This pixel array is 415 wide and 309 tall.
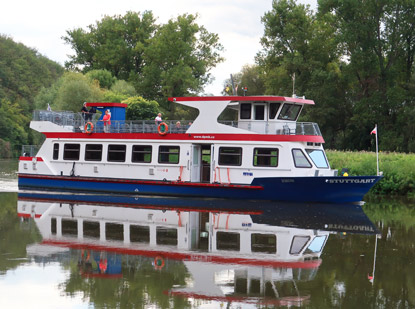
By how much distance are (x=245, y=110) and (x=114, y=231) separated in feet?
33.3

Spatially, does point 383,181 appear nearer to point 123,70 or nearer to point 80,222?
point 80,222

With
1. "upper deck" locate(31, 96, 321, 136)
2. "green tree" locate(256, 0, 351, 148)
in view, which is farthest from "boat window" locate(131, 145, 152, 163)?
"green tree" locate(256, 0, 351, 148)

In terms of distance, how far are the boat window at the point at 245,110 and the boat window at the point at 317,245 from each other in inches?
374

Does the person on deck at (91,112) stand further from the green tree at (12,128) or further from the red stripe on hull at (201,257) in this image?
the green tree at (12,128)

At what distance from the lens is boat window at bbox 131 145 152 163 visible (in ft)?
84.8

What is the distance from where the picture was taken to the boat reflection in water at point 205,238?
1091cm

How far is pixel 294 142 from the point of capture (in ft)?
76.0

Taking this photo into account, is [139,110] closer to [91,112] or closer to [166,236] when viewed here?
[91,112]

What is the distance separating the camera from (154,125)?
26.1 meters

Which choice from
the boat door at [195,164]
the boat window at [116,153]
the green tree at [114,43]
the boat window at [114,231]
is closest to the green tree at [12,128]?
the green tree at [114,43]

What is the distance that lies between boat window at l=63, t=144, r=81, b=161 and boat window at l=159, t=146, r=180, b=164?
13.9ft

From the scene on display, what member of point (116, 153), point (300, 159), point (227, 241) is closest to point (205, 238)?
point (227, 241)

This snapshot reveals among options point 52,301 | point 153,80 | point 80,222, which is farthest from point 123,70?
point 52,301

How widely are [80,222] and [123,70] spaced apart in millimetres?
57386
